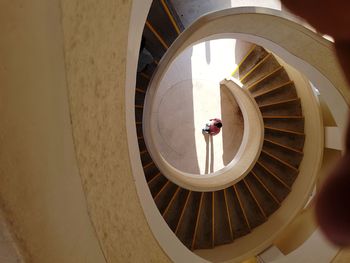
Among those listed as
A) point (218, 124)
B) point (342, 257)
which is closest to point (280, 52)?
point (218, 124)

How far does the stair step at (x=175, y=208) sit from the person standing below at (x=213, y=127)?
1956 millimetres

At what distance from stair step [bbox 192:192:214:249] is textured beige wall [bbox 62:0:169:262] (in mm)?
4403

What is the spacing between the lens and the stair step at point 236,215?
22.3 feet

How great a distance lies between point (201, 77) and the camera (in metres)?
8.12

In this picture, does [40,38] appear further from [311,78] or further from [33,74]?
[311,78]

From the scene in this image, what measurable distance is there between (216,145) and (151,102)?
3.49 meters

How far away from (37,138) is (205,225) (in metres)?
5.72

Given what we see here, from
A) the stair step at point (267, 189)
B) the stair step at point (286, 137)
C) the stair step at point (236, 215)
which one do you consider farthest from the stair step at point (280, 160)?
the stair step at point (236, 215)

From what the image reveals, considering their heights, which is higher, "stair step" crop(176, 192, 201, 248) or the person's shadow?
the person's shadow

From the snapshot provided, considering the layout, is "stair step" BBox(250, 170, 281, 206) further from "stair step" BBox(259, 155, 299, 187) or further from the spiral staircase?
"stair step" BBox(259, 155, 299, 187)

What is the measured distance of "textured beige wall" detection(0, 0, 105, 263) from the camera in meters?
1.13

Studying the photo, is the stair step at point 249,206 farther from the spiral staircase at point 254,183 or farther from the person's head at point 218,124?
the person's head at point 218,124

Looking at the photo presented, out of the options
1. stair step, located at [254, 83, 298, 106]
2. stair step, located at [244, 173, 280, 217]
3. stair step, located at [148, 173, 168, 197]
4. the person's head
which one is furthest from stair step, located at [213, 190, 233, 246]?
stair step, located at [254, 83, 298, 106]

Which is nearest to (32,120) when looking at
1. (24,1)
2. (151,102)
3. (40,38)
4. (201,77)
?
(40,38)
